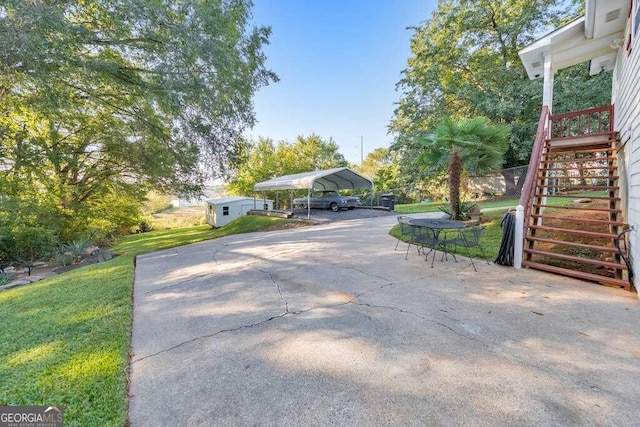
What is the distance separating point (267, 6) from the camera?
939 cm

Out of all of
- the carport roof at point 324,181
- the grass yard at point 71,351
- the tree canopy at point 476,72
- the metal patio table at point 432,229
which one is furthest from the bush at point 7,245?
the tree canopy at point 476,72

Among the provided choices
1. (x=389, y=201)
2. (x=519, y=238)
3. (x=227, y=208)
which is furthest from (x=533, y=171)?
(x=227, y=208)

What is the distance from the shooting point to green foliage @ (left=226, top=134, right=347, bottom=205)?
26484 millimetres

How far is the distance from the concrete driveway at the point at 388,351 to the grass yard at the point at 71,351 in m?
0.16

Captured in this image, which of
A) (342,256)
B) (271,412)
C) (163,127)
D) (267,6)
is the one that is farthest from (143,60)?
(271,412)

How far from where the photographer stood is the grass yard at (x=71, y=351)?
190 cm

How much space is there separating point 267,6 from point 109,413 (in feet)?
37.3

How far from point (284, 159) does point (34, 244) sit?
63.9 ft

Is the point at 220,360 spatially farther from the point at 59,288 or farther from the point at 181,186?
the point at 181,186

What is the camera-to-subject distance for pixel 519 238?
15.4 ft

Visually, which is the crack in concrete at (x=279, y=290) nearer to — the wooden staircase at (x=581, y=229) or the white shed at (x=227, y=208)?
the wooden staircase at (x=581, y=229)

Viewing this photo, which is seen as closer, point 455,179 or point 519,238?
point 519,238

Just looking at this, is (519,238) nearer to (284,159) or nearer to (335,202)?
(335,202)

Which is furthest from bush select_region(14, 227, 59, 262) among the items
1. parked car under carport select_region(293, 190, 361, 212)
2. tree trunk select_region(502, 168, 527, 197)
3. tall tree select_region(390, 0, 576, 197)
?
tree trunk select_region(502, 168, 527, 197)
